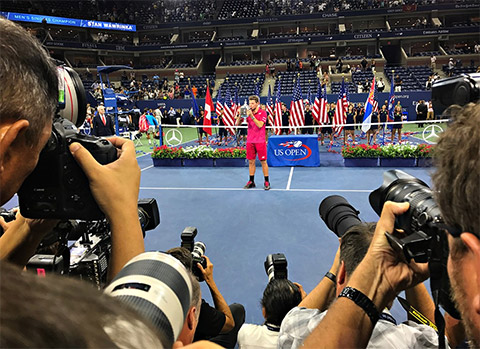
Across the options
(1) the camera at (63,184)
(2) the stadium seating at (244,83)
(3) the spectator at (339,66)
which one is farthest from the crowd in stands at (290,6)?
(1) the camera at (63,184)

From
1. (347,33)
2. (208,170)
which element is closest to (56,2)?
(347,33)

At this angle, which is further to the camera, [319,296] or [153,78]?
[153,78]

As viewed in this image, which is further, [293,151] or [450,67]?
[450,67]

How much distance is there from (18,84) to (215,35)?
37917 mm

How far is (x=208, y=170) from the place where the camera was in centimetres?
948

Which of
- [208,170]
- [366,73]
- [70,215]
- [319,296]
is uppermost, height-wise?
[366,73]

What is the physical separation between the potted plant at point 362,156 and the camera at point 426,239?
808 centimetres

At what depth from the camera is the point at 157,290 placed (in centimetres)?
59

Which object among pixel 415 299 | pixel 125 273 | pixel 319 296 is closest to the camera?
pixel 125 273

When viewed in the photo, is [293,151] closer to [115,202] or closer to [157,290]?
[115,202]

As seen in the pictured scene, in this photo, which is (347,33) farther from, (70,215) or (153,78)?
(70,215)

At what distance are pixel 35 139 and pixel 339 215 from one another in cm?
186

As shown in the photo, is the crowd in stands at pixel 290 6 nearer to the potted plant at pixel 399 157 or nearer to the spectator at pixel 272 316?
the potted plant at pixel 399 157


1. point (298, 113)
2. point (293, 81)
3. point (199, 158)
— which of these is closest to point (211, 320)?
point (199, 158)
